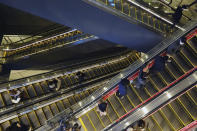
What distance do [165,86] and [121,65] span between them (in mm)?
4580

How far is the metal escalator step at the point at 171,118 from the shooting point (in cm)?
600

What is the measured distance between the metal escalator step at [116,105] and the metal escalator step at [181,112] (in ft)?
6.17

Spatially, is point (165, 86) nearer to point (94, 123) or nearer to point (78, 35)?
point (94, 123)

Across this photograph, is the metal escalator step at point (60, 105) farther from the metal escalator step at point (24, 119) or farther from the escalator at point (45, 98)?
the metal escalator step at point (24, 119)

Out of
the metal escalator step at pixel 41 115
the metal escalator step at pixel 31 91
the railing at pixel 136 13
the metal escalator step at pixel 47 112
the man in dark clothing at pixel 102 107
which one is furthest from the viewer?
the metal escalator step at pixel 31 91

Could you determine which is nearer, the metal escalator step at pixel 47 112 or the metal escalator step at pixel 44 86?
the metal escalator step at pixel 47 112

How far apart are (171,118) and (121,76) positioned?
2.35 m

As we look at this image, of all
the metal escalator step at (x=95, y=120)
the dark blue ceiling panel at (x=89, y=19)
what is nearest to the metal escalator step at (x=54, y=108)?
the metal escalator step at (x=95, y=120)

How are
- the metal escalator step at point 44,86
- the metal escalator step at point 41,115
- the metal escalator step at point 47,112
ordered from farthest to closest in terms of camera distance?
the metal escalator step at point 44,86, the metal escalator step at point 47,112, the metal escalator step at point 41,115

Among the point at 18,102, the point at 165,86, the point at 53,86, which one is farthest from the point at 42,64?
the point at 165,86

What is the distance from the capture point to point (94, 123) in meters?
7.11

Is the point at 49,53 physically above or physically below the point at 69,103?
above

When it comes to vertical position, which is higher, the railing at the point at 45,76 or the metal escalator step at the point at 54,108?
the railing at the point at 45,76

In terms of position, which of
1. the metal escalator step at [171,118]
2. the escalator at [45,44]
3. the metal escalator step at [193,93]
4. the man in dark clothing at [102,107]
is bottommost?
the metal escalator step at [171,118]
